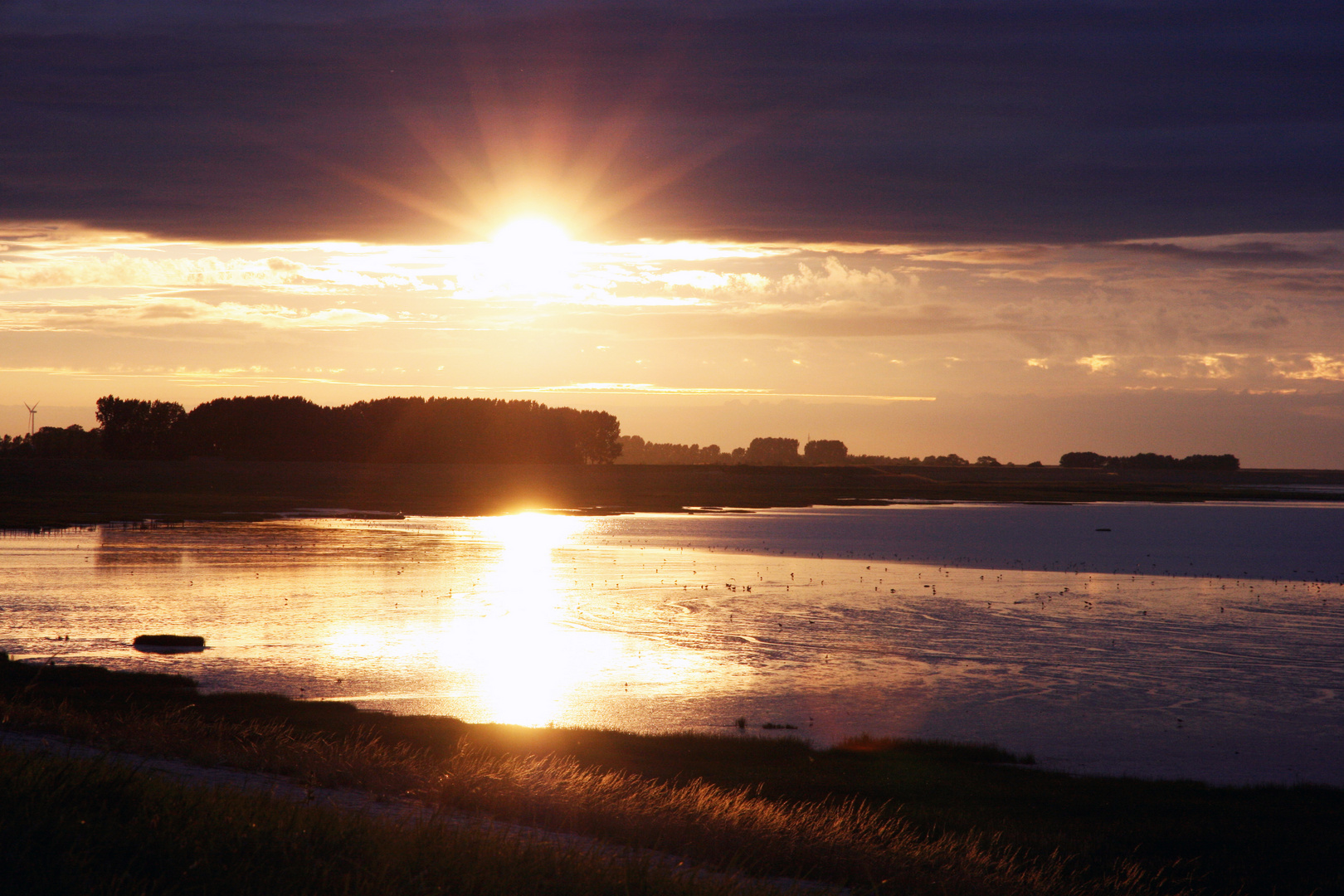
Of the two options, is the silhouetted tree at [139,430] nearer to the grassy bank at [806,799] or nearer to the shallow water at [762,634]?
the shallow water at [762,634]

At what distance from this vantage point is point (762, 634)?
3334cm

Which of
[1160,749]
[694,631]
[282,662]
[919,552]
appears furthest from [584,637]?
[919,552]

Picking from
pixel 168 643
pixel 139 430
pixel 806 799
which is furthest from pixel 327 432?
pixel 806 799

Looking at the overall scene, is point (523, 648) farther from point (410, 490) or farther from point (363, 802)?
point (410, 490)

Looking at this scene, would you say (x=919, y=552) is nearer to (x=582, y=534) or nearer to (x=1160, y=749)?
(x=582, y=534)

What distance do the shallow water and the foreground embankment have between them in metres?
29.2

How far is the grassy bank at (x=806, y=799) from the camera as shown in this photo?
12.9 meters

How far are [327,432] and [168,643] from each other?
5716 inches

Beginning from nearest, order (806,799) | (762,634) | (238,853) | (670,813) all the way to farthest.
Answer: (238,853) → (670,813) → (806,799) → (762,634)

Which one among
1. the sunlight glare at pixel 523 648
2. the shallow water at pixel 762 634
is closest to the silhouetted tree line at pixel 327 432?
the shallow water at pixel 762 634

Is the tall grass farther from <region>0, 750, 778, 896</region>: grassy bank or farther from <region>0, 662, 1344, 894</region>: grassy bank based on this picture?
<region>0, 750, 778, 896</region>: grassy bank

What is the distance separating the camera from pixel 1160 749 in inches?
824

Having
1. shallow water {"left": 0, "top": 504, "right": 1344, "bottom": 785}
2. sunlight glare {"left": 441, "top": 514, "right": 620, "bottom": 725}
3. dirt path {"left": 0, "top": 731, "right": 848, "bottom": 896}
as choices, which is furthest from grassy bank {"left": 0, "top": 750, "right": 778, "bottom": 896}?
sunlight glare {"left": 441, "top": 514, "right": 620, "bottom": 725}

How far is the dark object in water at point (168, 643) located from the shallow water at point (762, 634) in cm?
60
